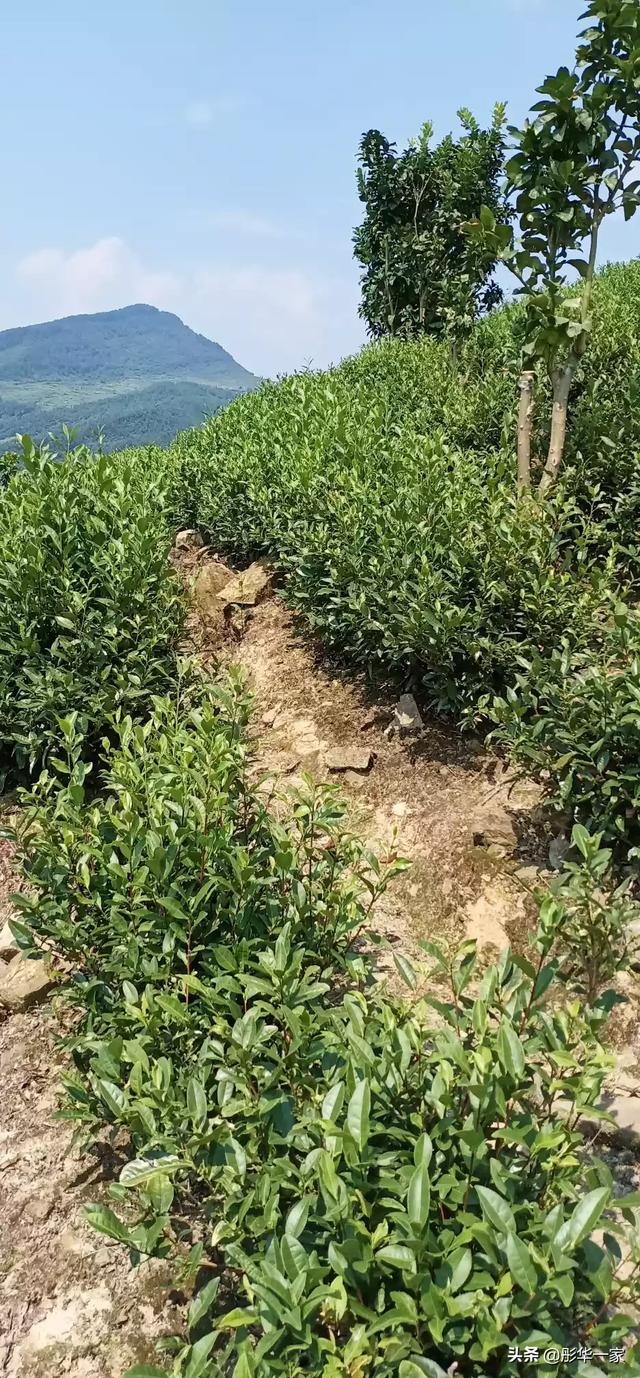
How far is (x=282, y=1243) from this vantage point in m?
1.53

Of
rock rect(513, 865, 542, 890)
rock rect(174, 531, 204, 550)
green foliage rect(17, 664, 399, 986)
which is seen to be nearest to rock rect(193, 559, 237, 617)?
rock rect(174, 531, 204, 550)

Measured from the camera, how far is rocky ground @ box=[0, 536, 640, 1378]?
2.12 meters

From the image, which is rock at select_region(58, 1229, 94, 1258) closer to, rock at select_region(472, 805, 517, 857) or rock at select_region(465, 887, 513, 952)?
rock at select_region(465, 887, 513, 952)

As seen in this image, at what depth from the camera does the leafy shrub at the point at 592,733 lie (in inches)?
118

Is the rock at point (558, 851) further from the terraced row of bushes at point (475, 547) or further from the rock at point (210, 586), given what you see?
the rock at point (210, 586)

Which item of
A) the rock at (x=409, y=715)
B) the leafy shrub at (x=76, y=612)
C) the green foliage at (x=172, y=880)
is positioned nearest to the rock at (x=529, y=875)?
the green foliage at (x=172, y=880)

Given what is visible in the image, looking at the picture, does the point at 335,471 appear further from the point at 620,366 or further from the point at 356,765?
the point at 620,366

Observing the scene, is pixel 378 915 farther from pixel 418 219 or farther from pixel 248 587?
pixel 418 219

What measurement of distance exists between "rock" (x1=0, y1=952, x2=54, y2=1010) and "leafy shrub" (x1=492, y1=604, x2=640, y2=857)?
2.06 m

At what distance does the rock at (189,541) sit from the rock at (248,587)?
1039 mm

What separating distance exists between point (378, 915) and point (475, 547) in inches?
77.4

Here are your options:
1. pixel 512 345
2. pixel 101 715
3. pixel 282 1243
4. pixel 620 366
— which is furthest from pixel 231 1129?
pixel 512 345

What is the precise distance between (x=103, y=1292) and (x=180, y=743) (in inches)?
72.0

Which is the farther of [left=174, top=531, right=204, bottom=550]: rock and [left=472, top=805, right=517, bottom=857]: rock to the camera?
[left=174, top=531, right=204, bottom=550]: rock
